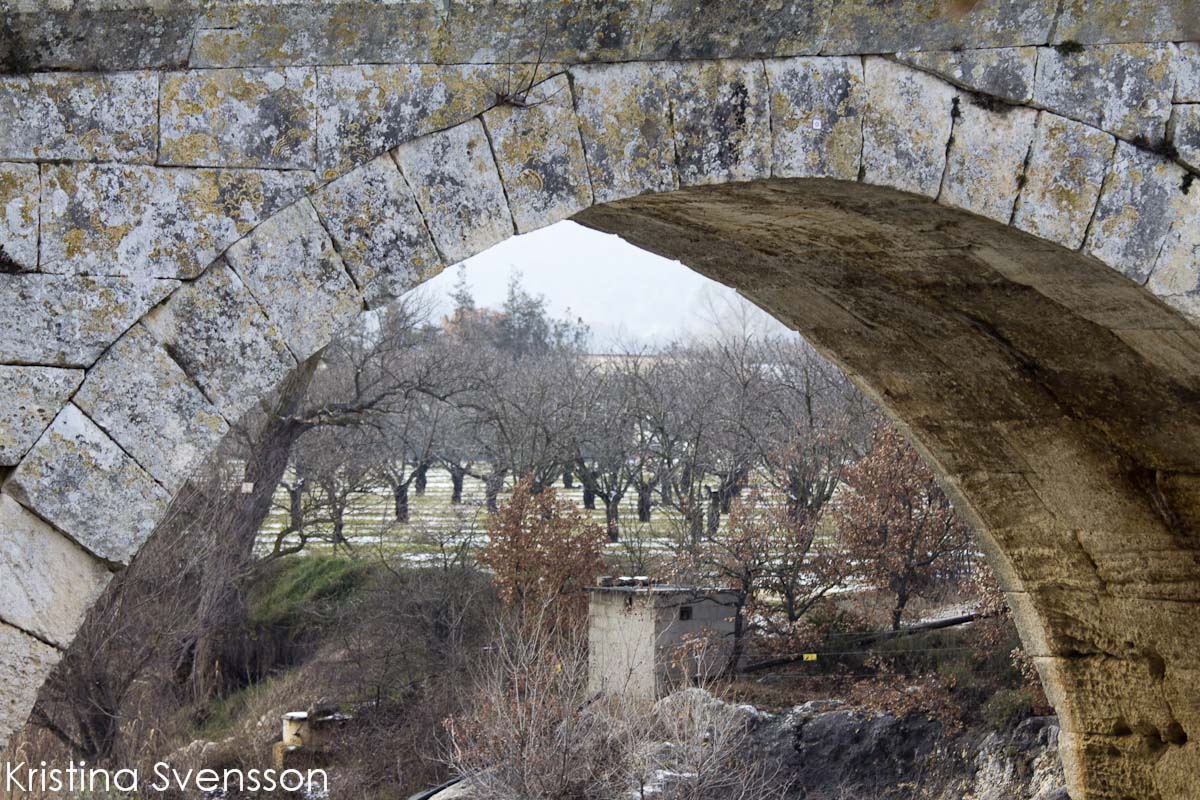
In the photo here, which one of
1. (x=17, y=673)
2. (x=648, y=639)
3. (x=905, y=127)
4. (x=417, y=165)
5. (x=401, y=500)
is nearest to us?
(x=17, y=673)

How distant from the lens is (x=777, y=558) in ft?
53.4

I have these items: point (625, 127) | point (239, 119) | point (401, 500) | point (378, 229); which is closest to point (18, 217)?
point (239, 119)

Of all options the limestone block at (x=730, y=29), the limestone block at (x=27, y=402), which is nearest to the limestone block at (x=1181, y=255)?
the limestone block at (x=730, y=29)

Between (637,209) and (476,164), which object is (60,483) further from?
(637,209)

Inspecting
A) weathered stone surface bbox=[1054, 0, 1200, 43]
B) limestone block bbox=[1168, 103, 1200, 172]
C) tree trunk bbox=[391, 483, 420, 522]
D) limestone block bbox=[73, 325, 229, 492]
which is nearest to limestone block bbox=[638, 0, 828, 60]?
weathered stone surface bbox=[1054, 0, 1200, 43]

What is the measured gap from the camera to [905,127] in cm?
312

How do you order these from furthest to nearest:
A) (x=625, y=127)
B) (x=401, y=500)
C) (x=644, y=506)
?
(x=401, y=500), (x=644, y=506), (x=625, y=127)

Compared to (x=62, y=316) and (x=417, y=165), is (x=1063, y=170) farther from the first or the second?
(x=62, y=316)

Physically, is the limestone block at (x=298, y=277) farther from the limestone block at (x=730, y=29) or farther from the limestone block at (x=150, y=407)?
the limestone block at (x=730, y=29)

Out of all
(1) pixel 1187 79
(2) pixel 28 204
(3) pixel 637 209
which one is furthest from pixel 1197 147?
(2) pixel 28 204

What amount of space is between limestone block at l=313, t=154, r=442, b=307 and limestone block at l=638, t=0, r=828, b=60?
0.67m

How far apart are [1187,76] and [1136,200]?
0.33m

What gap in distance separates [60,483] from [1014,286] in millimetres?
2792

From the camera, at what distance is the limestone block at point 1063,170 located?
317 cm
